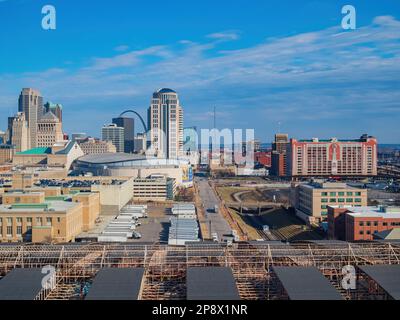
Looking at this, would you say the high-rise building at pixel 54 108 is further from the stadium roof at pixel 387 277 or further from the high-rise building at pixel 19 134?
the stadium roof at pixel 387 277

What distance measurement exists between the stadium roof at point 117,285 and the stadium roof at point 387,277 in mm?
2132

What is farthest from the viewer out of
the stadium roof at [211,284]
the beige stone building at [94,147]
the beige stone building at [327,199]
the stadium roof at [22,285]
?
the beige stone building at [94,147]

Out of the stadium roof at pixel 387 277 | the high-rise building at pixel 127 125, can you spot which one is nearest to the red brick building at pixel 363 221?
the stadium roof at pixel 387 277

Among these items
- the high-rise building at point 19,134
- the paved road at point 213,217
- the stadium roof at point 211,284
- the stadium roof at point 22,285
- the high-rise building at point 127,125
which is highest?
the high-rise building at point 127,125

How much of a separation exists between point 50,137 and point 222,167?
13760 millimetres

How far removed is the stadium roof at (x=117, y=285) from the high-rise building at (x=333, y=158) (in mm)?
26556

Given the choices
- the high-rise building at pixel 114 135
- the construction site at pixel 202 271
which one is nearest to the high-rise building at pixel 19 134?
the high-rise building at pixel 114 135

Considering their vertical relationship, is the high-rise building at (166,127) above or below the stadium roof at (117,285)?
above

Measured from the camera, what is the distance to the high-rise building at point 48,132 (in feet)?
125

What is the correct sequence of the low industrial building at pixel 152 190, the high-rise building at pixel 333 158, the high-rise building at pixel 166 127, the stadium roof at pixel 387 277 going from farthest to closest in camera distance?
1. the high-rise building at pixel 166 127
2. the high-rise building at pixel 333 158
3. the low industrial building at pixel 152 190
4. the stadium roof at pixel 387 277

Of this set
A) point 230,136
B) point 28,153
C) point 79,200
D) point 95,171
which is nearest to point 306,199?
point 230,136

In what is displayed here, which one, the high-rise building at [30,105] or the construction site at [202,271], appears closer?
the construction site at [202,271]

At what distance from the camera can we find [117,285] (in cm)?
424
